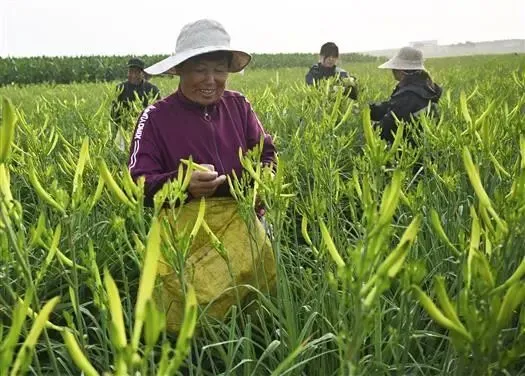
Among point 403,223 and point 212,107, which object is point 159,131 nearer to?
point 212,107

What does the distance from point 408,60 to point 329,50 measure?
1650 millimetres

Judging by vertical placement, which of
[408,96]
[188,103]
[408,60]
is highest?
[408,60]

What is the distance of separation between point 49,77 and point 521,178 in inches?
1002

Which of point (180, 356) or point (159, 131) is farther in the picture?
A: point (159, 131)

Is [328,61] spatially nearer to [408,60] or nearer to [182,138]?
[408,60]

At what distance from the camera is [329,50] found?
5.62m

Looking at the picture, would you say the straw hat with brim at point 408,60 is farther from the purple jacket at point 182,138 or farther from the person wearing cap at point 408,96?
the purple jacket at point 182,138

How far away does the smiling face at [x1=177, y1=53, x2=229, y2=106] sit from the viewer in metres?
2.07

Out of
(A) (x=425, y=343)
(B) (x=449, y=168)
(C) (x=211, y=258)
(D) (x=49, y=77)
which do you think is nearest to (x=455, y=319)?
(A) (x=425, y=343)

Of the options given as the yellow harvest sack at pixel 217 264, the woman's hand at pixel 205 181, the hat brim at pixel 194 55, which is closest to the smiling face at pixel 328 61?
the hat brim at pixel 194 55

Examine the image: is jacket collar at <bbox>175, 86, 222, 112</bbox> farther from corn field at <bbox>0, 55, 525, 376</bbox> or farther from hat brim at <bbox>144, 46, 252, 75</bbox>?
corn field at <bbox>0, 55, 525, 376</bbox>

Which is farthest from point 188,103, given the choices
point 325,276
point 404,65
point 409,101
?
point 404,65

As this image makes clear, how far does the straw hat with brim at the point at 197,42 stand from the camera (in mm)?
2004

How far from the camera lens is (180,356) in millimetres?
581
